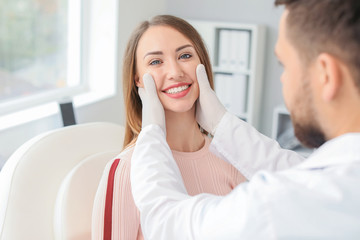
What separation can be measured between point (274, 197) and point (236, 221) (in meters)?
0.09

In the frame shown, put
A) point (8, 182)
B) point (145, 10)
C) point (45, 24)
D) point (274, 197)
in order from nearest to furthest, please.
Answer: point (274, 197) → point (8, 182) → point (45, 24) → point (145, 10)

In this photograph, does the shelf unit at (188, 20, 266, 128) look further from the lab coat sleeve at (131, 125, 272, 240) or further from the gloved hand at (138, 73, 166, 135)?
the lab coat sleeve at (131, 125, 272, 240)

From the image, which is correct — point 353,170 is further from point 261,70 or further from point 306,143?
point 261,70

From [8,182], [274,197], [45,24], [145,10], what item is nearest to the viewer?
[274,197]

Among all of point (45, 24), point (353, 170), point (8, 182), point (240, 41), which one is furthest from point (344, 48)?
point (240, 41)

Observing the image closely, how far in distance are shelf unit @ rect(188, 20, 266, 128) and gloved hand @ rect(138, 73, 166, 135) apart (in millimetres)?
2466

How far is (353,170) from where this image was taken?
0.95m

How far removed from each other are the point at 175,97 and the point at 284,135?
8.25 feet

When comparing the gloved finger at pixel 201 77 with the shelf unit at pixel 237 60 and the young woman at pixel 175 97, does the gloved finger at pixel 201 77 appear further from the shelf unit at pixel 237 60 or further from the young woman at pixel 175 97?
the shelf unit at pixel 237 60

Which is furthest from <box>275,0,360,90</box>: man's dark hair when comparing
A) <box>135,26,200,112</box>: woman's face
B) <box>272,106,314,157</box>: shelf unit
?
<box>272,106,314,157</box>: shelf unit

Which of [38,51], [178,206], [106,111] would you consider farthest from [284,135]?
[178,206]

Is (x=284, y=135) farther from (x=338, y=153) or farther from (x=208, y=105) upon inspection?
(x=338, y=153)

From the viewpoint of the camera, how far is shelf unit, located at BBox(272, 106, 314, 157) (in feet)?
12.4

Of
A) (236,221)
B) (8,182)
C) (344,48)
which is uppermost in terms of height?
(344,48)
